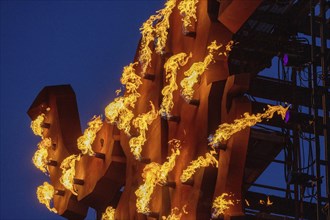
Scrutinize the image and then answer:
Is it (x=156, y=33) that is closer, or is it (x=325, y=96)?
(x=325, y=96)

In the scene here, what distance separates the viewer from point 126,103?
14078mm

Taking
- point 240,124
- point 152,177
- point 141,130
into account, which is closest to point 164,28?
point 141,130

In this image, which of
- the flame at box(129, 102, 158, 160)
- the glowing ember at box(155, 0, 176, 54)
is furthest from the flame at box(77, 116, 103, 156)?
the glowing ember at box(155, 0, 176, 54)

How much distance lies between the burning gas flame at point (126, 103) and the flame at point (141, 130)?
1.73 ft

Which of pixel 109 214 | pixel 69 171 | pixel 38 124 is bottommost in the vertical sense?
pixel 109 214

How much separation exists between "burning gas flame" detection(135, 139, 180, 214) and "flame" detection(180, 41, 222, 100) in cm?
76

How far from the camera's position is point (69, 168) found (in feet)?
51.5

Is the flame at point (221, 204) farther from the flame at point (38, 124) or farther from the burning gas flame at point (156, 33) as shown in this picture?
the flame at point (38, 124)

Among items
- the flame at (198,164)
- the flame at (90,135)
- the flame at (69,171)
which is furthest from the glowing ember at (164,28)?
the flame at (69,171)

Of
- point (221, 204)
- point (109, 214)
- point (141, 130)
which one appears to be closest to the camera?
point (221, 204)

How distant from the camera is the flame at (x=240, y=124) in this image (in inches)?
410

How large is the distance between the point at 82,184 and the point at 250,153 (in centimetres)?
353

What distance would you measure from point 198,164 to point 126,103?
327 cm

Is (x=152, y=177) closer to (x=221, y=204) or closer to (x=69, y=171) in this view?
(x=221, y=204)
